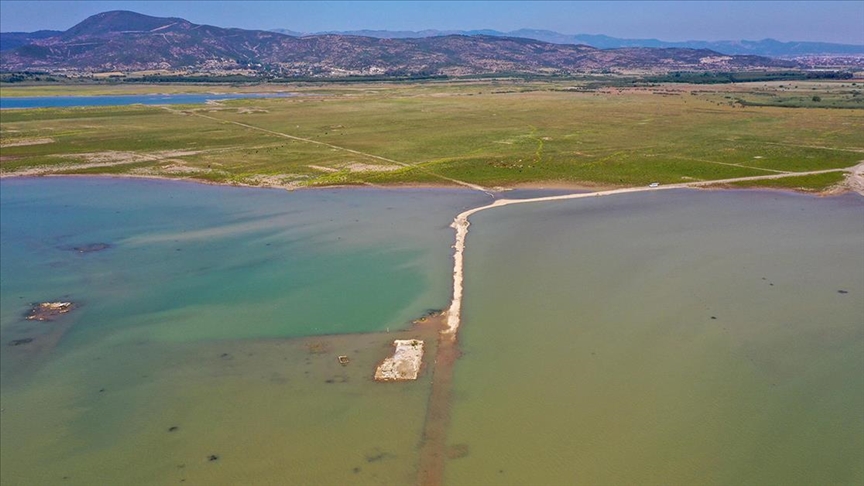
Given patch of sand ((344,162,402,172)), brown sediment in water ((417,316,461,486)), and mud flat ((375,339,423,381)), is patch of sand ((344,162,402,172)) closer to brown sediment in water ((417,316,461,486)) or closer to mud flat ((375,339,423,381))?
brown sediment in water ((417,316,461,486))

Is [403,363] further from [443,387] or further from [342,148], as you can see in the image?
[342,148]

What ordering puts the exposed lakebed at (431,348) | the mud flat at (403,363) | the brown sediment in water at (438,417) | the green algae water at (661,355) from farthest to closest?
the mud flat at (403,363)
the exposed lakebed at (431,348)
the green algae water at (661,355)
the brown sediment in water at (438,417)

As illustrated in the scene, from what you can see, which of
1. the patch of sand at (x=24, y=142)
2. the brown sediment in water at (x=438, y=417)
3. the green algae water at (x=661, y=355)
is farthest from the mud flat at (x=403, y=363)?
the patch of sand at (x=24, y=142)

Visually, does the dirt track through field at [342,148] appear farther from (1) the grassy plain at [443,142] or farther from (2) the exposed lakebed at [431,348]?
(2) the exposed lakebed at [431,348]

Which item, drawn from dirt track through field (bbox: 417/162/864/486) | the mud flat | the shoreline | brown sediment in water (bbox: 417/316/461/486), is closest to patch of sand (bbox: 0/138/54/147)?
the shoreline

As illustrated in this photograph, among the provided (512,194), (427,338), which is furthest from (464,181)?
(427,338)

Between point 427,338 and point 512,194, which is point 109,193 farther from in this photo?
point 427,338
